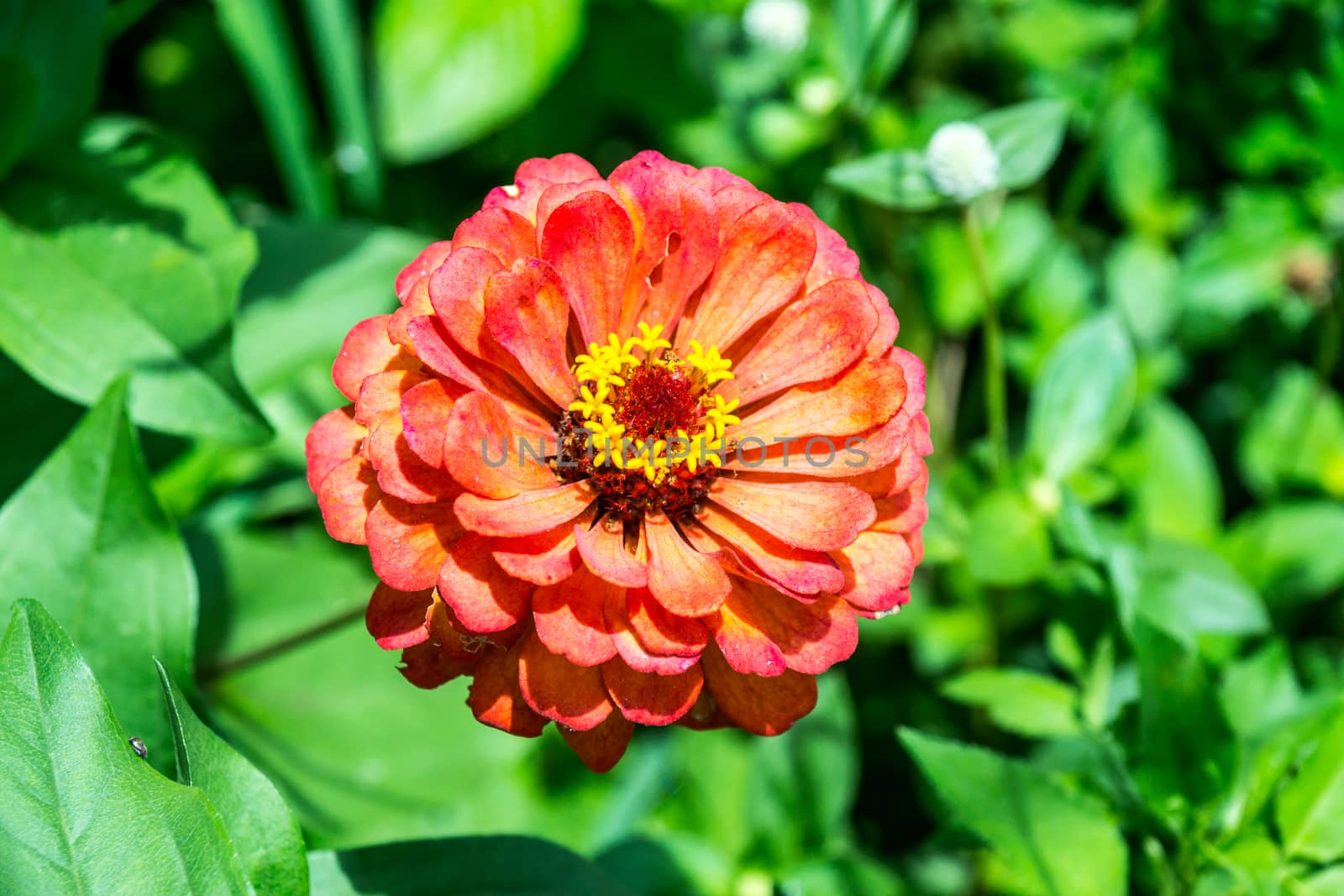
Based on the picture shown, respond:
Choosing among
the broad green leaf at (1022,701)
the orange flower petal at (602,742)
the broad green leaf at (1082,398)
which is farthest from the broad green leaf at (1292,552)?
the orange flower petal at (602,742)

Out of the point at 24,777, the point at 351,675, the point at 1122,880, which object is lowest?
the point at 351,675

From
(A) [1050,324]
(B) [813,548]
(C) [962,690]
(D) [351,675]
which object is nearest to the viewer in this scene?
(B) [813,548]

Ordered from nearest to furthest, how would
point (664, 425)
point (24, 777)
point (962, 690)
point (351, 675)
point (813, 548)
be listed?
point (24, 777) → point (813, 548) → point (664, 425) → point (962, 690) → point (351, 675)

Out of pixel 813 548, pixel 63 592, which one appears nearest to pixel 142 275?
pixel 63 592

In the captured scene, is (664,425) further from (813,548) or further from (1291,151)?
(1291,151)

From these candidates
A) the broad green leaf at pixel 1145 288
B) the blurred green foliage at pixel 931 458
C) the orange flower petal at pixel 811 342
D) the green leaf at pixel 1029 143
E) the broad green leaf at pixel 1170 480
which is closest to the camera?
the orange flower petal at pixel 811 342

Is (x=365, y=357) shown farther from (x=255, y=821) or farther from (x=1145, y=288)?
(x=1145, y=288)

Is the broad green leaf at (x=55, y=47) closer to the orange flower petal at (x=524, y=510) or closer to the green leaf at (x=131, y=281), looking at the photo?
the green leaf at (x=131, y=281)
